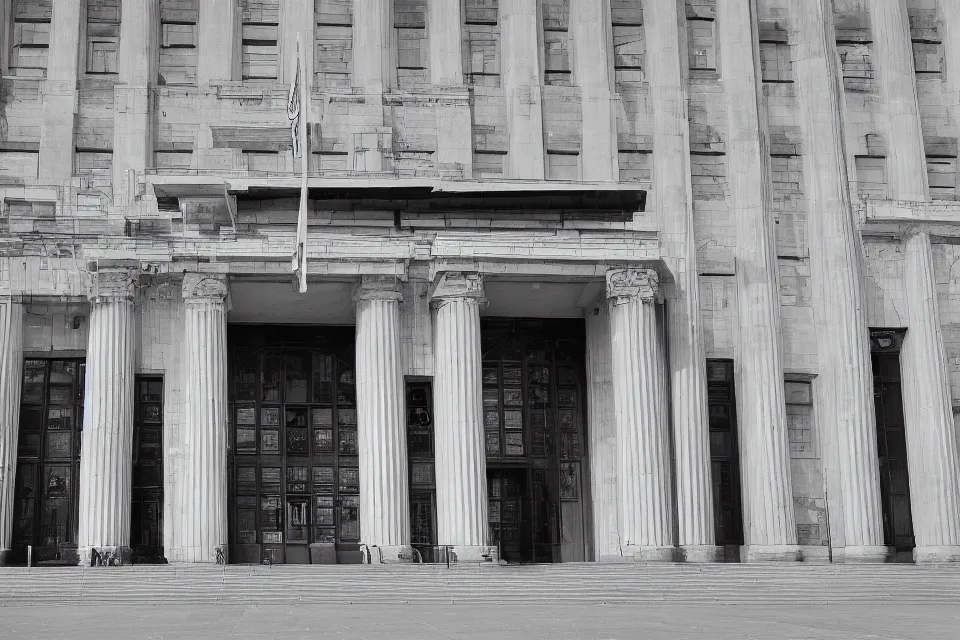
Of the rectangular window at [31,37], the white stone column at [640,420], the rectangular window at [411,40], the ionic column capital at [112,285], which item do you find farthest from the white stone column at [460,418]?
→ the rectangular window at [31,37]

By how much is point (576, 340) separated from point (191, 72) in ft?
48.6

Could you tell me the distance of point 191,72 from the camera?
148 feet

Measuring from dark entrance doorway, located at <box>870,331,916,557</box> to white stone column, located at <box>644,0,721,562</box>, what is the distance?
6.11m

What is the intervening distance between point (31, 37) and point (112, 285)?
32.1 ft

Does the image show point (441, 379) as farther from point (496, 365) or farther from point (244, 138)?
point (244, 138)

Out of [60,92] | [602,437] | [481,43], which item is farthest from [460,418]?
[60,92]

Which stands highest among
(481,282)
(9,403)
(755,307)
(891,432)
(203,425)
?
(481,282)

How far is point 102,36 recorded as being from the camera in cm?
4519

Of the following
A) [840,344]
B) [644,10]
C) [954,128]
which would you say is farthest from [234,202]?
[954,128]

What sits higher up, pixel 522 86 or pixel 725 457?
pixel 522 86

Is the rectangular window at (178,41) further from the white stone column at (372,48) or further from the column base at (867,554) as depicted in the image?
the column base at (867,554)

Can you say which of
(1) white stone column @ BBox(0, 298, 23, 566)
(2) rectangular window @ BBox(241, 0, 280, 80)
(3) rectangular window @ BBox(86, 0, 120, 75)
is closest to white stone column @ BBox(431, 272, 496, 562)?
(2) rectangular window @ BBox(241, 0, 280, 80)

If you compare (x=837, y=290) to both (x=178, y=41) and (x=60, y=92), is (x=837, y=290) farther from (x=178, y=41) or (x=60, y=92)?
(x=60, y=92)

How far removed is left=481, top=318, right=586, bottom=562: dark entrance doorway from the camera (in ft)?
149
